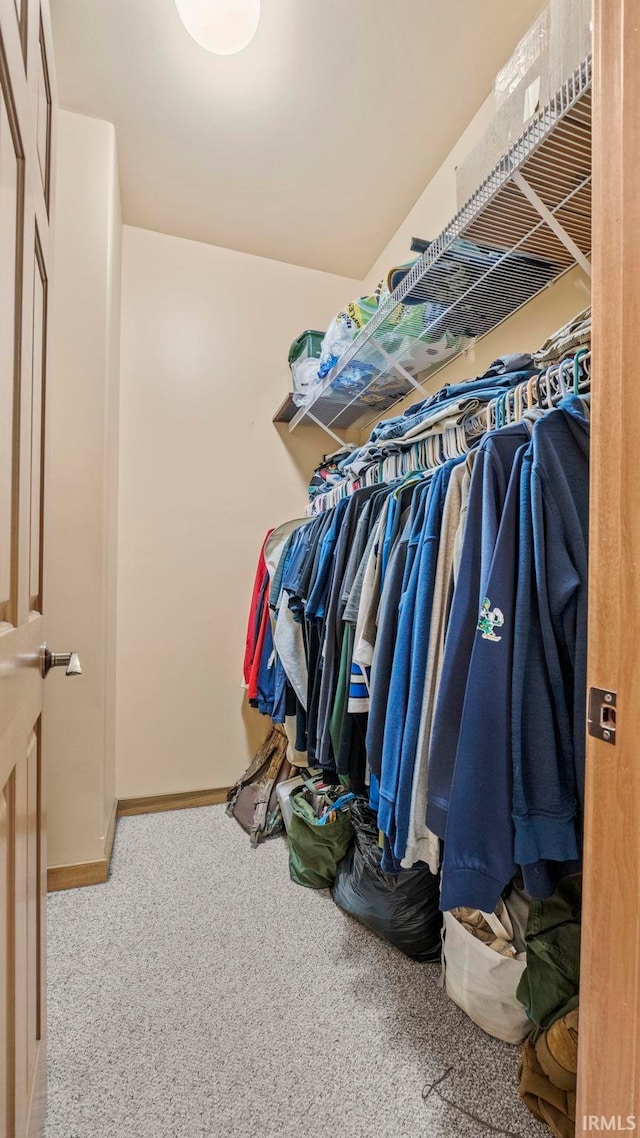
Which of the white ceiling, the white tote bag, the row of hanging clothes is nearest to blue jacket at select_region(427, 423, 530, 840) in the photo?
the row of hanging clothes

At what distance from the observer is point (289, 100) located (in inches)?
70.4

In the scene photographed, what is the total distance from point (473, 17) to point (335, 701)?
2147mm

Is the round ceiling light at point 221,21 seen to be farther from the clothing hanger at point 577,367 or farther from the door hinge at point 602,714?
the door hinge at point 602,714

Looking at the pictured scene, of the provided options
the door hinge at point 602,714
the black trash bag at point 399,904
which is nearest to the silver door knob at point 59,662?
the door hinge at point 602,714

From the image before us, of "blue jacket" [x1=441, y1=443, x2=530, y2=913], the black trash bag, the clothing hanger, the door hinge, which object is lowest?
the black trash bag

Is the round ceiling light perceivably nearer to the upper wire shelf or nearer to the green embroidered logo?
the upper wire shelf

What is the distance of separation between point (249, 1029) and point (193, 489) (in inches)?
83.4

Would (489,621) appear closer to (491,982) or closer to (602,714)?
(602,714)

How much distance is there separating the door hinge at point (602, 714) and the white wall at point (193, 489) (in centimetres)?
221

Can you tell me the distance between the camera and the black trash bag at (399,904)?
4.66 ft

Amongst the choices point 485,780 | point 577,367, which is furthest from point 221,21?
point 485,780

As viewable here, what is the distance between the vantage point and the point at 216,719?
8.36 feet

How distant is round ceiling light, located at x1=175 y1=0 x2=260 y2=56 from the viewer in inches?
53.9

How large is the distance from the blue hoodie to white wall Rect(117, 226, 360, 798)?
1.97m
